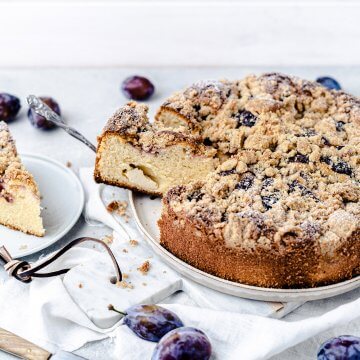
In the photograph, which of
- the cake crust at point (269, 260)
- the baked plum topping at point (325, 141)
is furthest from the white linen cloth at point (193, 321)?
the baked plum topping at point (325, 141)

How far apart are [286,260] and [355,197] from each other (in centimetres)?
48

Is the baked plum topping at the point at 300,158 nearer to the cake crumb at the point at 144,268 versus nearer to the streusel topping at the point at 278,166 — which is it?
the streusel topping at the point at 278,166

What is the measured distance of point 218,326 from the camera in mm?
2768

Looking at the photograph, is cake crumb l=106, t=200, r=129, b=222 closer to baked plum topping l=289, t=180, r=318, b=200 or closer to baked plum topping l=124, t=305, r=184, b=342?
baked plum topping l=124, t=305, r=184, b=342

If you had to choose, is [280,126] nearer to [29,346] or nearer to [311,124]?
[311,124]

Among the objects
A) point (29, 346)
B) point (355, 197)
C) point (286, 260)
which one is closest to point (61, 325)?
point (29, 346)

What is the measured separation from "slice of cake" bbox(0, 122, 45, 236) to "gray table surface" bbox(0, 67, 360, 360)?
28 cm

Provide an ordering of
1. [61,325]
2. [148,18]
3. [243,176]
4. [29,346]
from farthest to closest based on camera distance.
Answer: [148,18], [243,176], [61,325], [29,346]

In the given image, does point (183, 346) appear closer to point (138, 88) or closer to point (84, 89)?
point (138, 88)

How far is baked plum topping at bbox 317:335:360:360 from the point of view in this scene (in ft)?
8.42

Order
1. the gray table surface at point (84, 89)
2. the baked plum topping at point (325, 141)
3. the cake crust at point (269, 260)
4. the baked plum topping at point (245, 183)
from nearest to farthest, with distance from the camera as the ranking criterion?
1. the cake crust at point (269, 260)
2. the baked plum topping at point (245, 183)
3. the baked plum topping at point (325, 141)
4. the gray table surface at point (84, 89)

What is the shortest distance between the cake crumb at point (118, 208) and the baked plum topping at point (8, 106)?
1206 millimetres

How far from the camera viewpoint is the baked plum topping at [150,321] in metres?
2.69

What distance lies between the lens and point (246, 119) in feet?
11.2
